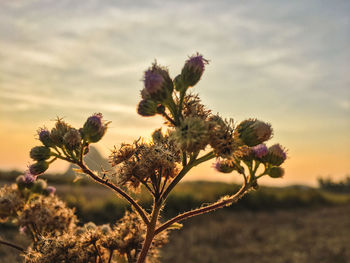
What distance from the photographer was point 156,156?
160 centimetres

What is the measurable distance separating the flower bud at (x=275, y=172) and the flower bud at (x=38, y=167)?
3.78 ft

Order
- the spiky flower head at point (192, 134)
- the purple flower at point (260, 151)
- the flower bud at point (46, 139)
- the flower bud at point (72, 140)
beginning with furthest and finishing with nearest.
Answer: the purple flower at point (260, 151) → the flower bud at point (46, 139) → the flower bud at point (72, 140) → the spiky flower head at point (192, 134)

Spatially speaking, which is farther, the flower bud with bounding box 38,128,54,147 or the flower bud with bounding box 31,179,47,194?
the flower bud with bounding box 31,179,47,194

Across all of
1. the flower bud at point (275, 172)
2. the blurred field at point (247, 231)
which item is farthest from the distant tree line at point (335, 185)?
the flower bud at point (275, 172)

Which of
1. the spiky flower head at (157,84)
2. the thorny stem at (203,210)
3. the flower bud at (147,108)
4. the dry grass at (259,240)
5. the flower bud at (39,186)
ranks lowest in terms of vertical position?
the dry grass at (259,240)

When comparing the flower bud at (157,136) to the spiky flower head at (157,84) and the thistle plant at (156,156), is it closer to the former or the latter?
the thistle plant at (156,156)

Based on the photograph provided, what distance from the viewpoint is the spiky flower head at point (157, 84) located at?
1.56 metres

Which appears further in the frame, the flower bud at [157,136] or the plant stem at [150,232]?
the flower bud at [157,136]

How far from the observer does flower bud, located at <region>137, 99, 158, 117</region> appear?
1.66 metres

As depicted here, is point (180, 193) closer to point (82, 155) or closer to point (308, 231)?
point (308, 231)

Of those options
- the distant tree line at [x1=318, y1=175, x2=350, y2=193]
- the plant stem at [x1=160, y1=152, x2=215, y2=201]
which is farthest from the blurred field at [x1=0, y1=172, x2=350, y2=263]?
the distant tree line at [x1=318, y1=175, x2=350, y2=193]

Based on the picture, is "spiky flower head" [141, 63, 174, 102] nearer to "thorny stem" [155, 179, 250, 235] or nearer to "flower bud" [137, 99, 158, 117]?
"flower bud" [137, 99, 158, 117]

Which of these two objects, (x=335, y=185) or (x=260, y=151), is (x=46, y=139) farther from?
(x=335, y=185)

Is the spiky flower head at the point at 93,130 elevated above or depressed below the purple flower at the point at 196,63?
below
